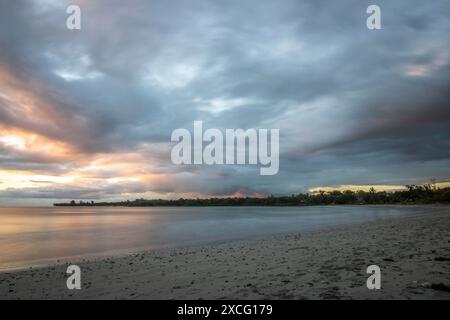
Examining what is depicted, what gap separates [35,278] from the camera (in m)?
12.0

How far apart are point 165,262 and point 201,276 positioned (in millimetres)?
4025

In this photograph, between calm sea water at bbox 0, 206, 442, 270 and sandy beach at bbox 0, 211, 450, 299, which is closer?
sandy beach at bbox 0, 211, 450, 299

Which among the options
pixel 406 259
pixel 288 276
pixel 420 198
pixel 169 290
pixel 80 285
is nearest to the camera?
pixel 169 290

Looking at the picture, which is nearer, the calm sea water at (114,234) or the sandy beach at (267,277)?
the sandy beach at (267,277)

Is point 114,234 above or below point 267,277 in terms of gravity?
below

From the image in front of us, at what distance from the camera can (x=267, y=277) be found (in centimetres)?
964

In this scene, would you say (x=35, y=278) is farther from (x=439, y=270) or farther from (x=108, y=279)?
(x=439, y=270)

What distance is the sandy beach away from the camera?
7809 millimetres

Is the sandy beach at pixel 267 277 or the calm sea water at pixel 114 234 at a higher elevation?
the sandy beach at pixel 267 277

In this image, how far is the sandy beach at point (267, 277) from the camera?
25.6 feet

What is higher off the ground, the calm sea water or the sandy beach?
the sandy beach

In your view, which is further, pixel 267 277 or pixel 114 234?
pixel 114 234
